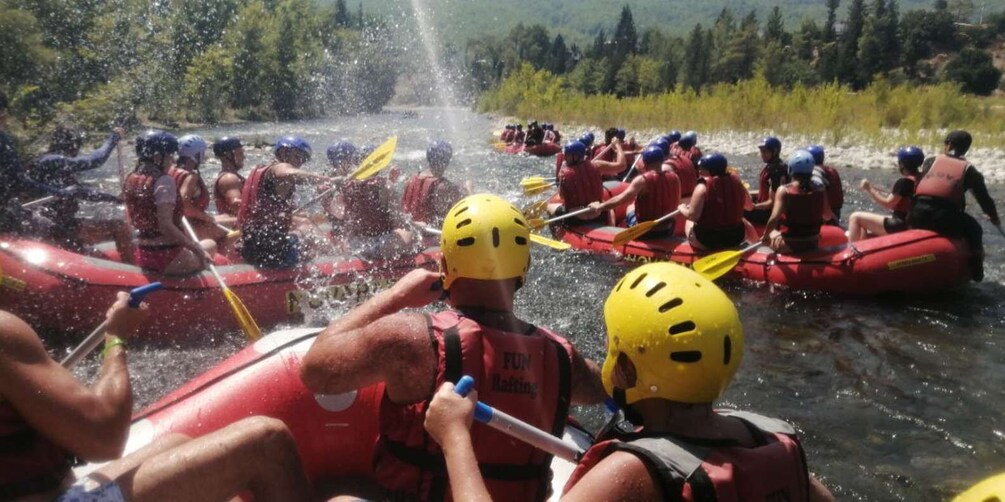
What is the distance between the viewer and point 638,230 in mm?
8906

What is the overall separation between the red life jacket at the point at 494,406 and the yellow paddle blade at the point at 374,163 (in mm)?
5160

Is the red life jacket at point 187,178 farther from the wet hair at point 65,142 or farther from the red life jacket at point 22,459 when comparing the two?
the red life jacket at point 22,459

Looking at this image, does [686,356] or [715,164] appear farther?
[715,164]

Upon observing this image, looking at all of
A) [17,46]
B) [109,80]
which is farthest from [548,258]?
[109,80]

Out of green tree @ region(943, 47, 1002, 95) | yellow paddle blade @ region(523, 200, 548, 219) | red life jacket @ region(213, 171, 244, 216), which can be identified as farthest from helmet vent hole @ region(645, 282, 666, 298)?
green tree @ region(943, 47, 1002, 95)

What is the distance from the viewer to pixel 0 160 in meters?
6.31

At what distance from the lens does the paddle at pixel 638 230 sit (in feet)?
29.1

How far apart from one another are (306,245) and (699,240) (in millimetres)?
4607

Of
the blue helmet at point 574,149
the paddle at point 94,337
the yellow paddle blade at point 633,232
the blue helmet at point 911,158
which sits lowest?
the yellow paddle blade at point 633,232

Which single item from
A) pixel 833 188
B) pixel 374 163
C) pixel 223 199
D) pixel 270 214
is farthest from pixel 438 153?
pixel 833 188

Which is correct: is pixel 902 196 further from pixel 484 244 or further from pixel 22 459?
pixel 22 459

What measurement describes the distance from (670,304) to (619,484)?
474 millimetres

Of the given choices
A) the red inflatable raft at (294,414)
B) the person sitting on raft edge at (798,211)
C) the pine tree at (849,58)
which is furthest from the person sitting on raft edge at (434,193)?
the pine tree at (849,58)

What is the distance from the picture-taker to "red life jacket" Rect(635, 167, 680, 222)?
359 inches
